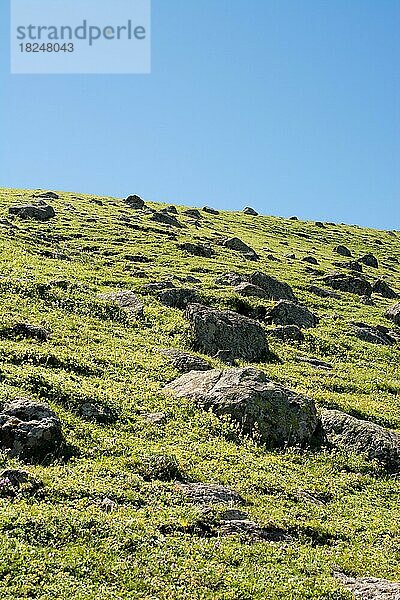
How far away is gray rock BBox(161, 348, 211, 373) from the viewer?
27703 mm

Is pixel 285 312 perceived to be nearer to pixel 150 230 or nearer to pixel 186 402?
pixel 186 402

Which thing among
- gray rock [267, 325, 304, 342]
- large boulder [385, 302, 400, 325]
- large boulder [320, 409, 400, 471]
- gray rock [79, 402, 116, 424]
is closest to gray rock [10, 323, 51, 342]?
gray rock [79, 402, 116, 424]

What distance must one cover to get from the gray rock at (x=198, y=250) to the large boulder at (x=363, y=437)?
120 feet

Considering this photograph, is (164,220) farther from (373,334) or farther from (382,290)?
(373,334)

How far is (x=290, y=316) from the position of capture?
40531 millimetres

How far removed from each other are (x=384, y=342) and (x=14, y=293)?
85.6ft

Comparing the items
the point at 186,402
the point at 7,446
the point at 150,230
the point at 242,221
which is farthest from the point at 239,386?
the point at 242,221

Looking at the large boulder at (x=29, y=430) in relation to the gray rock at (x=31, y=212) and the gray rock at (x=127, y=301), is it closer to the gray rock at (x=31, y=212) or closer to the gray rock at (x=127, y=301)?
the gray rock at (x=127, y=301)

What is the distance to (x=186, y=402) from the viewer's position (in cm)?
2361

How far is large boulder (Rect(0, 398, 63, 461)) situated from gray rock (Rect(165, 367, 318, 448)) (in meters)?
6.92

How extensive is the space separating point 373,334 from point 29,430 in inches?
1213

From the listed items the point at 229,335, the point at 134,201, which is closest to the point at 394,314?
the point at 229,335

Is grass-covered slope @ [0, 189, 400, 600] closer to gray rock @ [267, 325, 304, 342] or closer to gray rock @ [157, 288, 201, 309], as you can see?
gray rock @ [267, 325, 304, 342]

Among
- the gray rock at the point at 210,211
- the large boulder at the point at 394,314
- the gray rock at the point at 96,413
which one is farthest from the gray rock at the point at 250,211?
the gray rock at the point at 96,413
